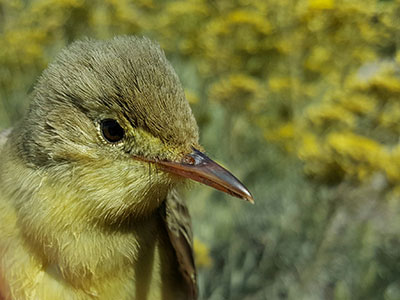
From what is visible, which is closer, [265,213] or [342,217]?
[342,217]

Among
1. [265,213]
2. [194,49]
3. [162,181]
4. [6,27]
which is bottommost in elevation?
[265,213]

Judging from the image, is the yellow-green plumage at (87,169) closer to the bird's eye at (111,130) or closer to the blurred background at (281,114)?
the bird's eye at (111,130)

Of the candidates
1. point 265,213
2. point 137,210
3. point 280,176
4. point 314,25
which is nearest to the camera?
point 137,210

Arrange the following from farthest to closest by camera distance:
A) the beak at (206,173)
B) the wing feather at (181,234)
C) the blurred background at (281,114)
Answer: the blurred background at (281,114)
the wing feather at (181,234)
the beak at (206,173)

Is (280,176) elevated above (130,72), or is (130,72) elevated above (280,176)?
(130,72)

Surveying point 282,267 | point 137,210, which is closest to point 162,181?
point 137,210

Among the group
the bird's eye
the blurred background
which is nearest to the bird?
the bird's eye

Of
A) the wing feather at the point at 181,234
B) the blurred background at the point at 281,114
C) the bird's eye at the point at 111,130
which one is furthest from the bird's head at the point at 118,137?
the blurred background at the point at 281,114

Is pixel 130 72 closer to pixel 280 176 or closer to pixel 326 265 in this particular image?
pixel 326 265

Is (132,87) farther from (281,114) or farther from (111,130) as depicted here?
(281,114)
